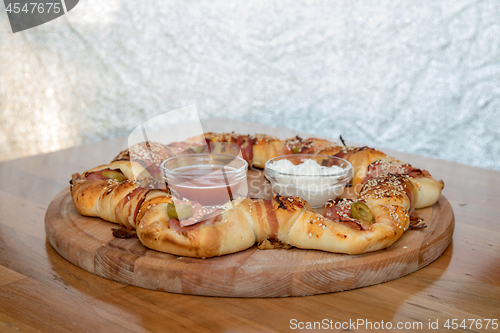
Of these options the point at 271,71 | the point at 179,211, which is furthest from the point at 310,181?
the point at 271,71

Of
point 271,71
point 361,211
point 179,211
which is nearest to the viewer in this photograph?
point 179,211

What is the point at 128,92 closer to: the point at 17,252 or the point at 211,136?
the point at 211,136

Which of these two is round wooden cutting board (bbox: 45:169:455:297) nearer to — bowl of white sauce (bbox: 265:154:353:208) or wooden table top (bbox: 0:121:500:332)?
wooden table top (bbox: 0:121:500:332)

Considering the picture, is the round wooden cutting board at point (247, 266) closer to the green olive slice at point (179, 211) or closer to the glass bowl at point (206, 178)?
the green olive slice at point (179, 211)

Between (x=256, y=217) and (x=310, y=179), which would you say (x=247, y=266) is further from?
(x=310, y=179)

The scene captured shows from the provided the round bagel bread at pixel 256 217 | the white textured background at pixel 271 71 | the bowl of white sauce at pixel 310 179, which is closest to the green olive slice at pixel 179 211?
the round bagel bread at pixel 256 217

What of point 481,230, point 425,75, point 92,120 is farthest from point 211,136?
point 425,75
